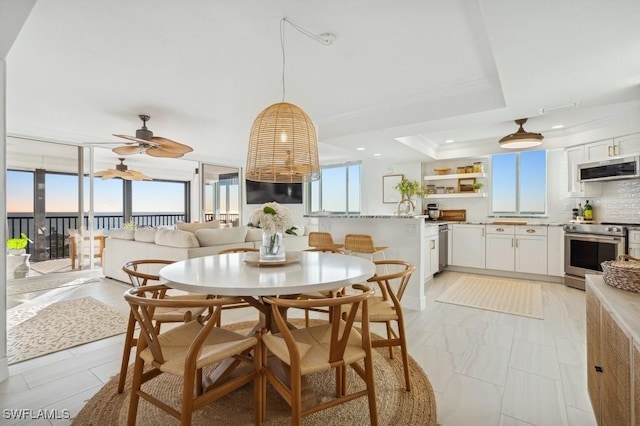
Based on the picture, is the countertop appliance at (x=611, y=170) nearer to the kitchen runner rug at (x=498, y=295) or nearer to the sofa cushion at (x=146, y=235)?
the kitchen runner rug at (x=498, y=295)

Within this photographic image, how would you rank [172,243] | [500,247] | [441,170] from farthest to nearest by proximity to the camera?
[441,170], [500,247], [172,243]

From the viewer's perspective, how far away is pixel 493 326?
302 cm

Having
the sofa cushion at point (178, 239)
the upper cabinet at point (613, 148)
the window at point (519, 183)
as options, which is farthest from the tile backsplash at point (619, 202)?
the sofa cushion at point (178, 239)

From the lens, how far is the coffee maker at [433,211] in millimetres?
6182

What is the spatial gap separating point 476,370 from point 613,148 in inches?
157

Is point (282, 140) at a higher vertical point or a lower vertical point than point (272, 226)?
higher

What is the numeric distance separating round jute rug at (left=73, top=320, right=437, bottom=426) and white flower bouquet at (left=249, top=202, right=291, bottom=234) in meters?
1.03

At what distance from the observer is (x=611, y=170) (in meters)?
4.13

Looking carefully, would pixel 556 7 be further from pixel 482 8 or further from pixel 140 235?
pixel 140 235

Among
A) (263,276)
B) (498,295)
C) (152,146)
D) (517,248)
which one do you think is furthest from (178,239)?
(517,248)

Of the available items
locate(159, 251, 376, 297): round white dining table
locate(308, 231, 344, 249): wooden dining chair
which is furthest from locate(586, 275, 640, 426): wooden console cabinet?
locate(308, 231, 344, 249): wooden dining chair

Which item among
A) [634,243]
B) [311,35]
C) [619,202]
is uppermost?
[311,35]

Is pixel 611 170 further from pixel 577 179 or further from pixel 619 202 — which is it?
pixel 619 202

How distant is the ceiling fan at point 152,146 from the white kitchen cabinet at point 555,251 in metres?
5.58
